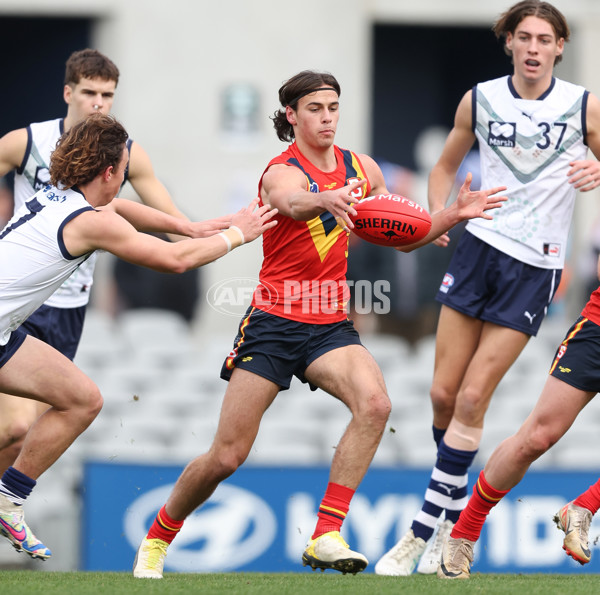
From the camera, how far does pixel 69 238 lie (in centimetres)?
620

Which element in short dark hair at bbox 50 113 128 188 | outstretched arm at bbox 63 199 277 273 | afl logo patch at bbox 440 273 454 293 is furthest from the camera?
afl logo patch at bbox 440 273 454 293

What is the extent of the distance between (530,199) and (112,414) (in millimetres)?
4762

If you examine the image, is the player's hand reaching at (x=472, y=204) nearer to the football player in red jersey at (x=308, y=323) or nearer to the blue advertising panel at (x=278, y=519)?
the football player in red jersey at (x=308, y=323)

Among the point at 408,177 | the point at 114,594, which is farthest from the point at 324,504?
the point at 408,177

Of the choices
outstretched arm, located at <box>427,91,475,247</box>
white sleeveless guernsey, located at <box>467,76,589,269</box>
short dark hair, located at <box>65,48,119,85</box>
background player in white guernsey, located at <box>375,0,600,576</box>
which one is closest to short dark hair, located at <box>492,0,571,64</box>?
background player in white guernsey, located at <box>375,0,600,576</box>

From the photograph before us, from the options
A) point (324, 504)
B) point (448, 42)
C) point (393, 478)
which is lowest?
point (393, 478)

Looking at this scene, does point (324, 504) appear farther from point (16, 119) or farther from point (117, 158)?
point (16, 119)

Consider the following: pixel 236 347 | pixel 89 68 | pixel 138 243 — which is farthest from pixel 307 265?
pixel 89 68

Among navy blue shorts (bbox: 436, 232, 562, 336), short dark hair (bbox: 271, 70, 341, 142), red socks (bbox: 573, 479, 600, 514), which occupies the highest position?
short dark hair (bbox: 271, 70, 341, 142)

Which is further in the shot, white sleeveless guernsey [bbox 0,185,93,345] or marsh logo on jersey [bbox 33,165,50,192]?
marsh logo on jersey [bbox 33,165,50,192]

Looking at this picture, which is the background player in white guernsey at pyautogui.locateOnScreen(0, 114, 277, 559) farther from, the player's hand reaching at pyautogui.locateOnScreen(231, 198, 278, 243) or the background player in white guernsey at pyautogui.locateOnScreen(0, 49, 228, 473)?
the background player in white guernsey at pyautogui.locateOnScreen(0, 49, 228, 473)

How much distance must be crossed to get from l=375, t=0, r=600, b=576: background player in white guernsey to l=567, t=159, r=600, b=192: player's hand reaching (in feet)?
0.43

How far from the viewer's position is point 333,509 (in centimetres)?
646

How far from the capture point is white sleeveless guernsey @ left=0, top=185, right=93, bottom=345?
6250 millimetres
